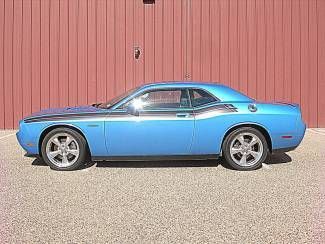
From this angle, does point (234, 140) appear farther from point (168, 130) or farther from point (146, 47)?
point (146, 47)

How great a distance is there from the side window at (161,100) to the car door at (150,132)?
0.08 meters

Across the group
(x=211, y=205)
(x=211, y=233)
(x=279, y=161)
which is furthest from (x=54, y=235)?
(x=279, y=161)

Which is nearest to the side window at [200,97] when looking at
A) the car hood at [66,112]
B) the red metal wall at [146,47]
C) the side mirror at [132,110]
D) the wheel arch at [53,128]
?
the side mirror at [132,110]

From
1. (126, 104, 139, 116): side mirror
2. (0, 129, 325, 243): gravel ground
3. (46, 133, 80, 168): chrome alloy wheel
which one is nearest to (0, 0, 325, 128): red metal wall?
(0, 129, 325, 243): gravel ground

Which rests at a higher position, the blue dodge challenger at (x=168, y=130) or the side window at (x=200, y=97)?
the side window at (x=200, y=97)

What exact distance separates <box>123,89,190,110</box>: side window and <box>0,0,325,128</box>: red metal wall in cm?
435

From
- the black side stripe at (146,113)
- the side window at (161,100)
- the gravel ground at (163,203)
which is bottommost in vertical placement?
the gravel ground at (163,203)

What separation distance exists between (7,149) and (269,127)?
490 centimetres

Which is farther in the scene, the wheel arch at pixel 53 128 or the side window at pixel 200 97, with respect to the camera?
the side window at pixel 200 97

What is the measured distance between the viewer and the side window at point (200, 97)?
20.1 feet

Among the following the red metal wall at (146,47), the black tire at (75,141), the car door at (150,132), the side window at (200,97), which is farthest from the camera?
the red metal wall at (146,47)

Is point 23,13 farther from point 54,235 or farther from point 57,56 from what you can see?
point 54,235

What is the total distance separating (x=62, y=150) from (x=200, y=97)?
7.27ft

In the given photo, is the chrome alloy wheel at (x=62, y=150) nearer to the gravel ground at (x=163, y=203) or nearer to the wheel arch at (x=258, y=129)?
the gravel ground at (x=163, y=203)
